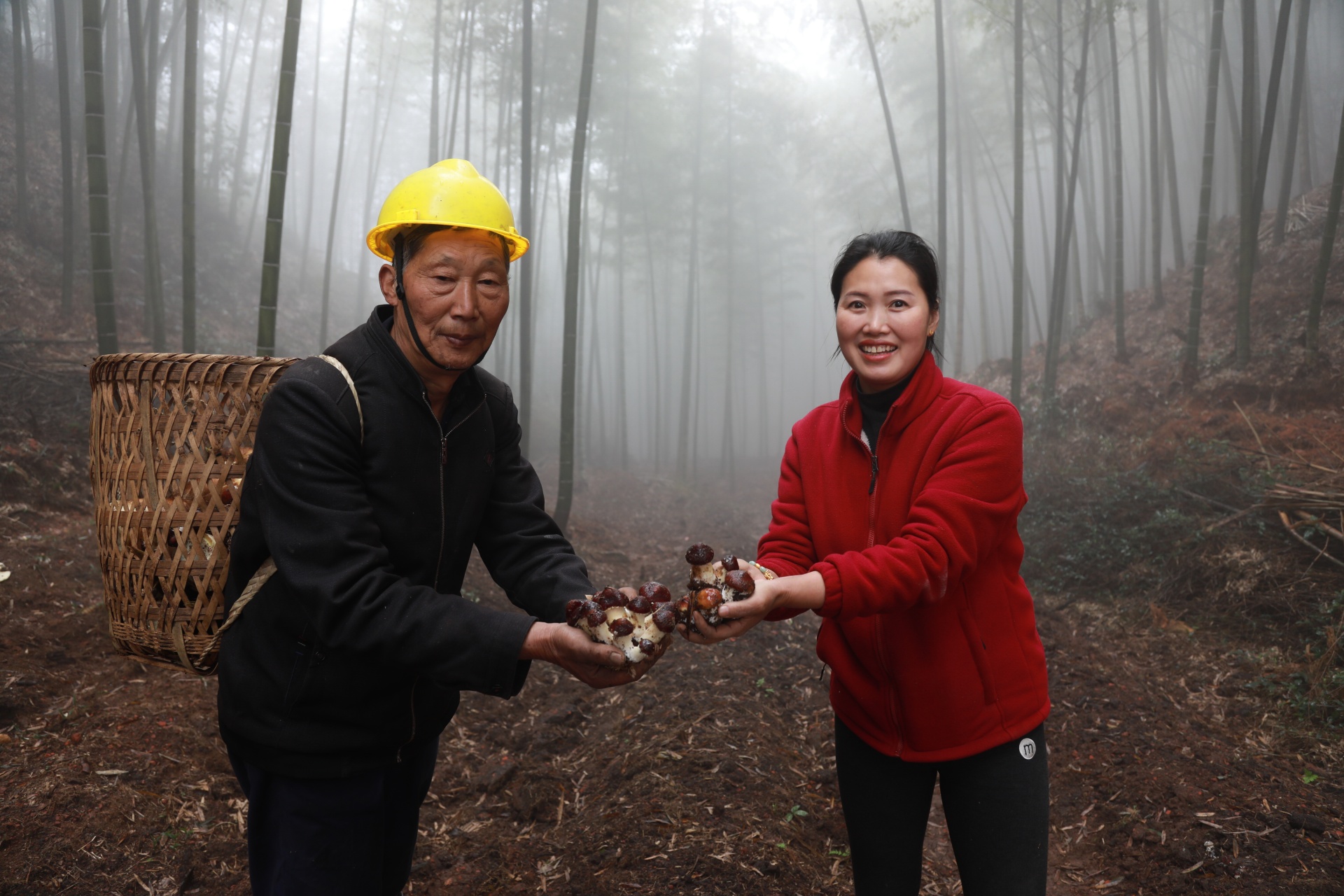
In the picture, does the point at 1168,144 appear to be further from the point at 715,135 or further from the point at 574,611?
the point at 574,611

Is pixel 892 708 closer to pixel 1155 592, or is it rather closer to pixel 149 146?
pixel 1155 592

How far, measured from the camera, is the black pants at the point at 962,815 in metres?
1.64

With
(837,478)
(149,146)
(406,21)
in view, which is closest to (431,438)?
(837,478)

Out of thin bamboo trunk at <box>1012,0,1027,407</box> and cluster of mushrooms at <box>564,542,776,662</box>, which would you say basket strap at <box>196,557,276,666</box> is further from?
thin bamboo trunk at <box>1012,0,1027,407</box>

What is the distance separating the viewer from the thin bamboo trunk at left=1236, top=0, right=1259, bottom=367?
7391 mm

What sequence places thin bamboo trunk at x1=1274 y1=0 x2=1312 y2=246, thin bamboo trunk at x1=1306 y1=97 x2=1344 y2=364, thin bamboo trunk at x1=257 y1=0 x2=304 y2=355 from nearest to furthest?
thin bamboo trunk at x1=257 y1=0 x2=304 y2=355 → thin bamboo trunk at x1=1306 y1=97 x2=1344 y2=364 → thin bamboo trunk at x1=1274 y1=0 x2=1312 y2=246

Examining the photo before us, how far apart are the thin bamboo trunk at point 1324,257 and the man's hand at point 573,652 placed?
7.49 metres

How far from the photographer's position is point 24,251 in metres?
10.3

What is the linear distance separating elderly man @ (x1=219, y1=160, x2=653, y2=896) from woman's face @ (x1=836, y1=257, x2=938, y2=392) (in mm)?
875

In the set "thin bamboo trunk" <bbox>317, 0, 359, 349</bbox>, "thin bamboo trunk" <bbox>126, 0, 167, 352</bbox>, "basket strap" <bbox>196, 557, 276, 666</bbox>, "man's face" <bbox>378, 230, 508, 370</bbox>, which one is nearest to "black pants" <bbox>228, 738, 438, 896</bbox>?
"basket strap" <bbox>196, 557, 276, 666</bbox>

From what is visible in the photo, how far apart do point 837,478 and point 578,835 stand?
7.13 ft

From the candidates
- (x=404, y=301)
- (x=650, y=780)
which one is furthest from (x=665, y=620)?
(x=650, y=780)

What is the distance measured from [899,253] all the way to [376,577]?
1414 millimetres

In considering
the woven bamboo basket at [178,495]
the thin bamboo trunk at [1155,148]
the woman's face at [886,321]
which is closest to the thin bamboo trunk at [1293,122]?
the thin bamboo trunk at [1155,148]
